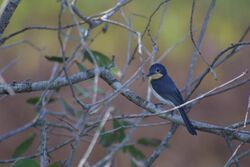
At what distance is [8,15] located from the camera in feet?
14.1

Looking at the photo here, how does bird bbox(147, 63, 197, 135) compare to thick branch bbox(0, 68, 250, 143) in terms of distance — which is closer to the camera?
thick branch bbox(0, 68, 250, 143)

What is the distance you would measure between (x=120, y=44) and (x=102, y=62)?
585 cm

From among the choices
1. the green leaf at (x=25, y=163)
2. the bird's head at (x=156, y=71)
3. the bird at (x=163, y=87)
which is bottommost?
the green leaf at (x=25, y=163)

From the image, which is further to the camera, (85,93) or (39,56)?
(39,56)

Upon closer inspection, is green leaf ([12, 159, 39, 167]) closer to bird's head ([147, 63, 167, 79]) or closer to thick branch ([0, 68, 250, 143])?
thick branch ([0, 68, 250, 143])

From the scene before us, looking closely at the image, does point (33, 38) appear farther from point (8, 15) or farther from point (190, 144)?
point (8, 15)

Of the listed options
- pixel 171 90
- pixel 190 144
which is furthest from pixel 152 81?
pixel 190 144

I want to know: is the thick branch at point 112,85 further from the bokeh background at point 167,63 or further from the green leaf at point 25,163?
the bokeh background at point 167,63

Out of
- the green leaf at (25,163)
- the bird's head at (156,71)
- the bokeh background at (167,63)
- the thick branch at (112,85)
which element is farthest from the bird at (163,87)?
the green leaf at (25,163)

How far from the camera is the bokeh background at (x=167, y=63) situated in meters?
9.20

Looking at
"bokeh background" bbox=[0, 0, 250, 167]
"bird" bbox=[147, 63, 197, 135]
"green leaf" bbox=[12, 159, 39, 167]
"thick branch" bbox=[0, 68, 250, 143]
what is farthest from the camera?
"bokeh background" bbox=[0, 0, 250, 167]

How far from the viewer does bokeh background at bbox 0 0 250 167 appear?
920 cm

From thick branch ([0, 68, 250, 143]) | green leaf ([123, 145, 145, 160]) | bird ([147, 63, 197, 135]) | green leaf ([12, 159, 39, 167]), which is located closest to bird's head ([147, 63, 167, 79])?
bird ([147, 63, 197, 135])

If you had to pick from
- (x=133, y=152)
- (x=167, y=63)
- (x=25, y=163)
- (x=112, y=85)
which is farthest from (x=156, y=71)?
(x=167, y=63)
